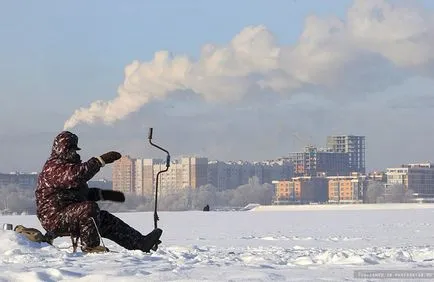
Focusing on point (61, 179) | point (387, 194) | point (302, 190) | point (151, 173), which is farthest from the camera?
point (151, 173)

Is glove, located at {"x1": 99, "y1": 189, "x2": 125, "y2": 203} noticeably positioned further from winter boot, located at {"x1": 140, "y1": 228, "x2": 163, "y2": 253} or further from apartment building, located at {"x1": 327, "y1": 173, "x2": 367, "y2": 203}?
apartment building, located at {"x1": 327, "y1": 173, "x2": 367, "y2": 203}

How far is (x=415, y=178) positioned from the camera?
187375 millimetres

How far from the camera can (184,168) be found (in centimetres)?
19100

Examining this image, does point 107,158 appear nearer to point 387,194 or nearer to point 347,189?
point 387,194

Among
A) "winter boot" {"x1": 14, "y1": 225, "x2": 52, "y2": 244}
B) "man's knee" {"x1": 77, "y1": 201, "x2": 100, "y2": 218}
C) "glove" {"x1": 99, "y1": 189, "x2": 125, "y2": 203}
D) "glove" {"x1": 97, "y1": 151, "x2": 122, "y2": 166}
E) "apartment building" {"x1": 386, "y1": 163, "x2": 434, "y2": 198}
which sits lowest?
"winter boot" {"x1": 14, "y1": 225, "x2": 52, "y2": 244}

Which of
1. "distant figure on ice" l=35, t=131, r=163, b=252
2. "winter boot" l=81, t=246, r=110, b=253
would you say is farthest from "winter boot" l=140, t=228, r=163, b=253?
"winter boot" l=81, t=246, r=110, b=253

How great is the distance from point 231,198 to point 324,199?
4127 centimetres

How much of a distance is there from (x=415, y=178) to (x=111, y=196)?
182 meters

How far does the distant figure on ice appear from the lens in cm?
933

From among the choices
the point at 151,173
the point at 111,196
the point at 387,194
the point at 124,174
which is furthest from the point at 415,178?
the point at 111,196

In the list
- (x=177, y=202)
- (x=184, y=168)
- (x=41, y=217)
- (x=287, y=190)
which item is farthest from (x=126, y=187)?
(x=41, y=217)

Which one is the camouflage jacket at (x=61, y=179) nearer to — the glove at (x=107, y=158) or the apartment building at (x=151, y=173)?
the glove at (x=107, y=158)

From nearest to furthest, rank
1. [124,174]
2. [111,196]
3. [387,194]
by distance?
[111,196] → [387,194] → [124,174]

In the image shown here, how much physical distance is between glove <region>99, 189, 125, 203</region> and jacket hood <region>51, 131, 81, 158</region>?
2.19 ft
